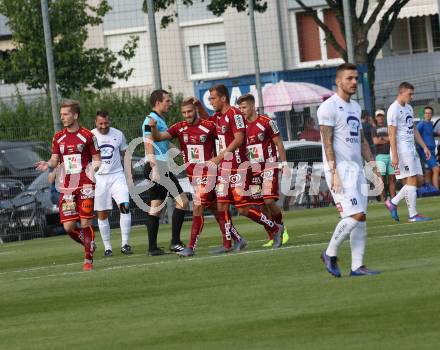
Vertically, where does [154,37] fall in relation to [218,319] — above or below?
above

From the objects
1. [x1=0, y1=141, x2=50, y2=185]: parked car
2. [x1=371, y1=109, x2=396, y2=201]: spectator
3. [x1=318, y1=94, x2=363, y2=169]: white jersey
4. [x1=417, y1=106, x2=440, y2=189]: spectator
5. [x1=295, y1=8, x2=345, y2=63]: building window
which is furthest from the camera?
[x1=295, y1=8, x2=345, y2=63]: building window

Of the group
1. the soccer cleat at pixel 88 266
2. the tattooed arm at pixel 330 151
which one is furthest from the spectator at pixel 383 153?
the tattooed arm at pixel 330 151

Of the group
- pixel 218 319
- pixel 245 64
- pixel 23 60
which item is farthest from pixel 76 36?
pixel 218 319

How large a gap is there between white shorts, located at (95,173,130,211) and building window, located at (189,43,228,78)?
109 feet

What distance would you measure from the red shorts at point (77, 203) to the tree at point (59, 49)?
84.1ft

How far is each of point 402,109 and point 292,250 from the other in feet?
15.8

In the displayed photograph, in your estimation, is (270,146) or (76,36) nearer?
(270,146)

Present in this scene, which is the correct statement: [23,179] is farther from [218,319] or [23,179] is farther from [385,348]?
[385,348]

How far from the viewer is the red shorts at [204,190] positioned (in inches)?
710

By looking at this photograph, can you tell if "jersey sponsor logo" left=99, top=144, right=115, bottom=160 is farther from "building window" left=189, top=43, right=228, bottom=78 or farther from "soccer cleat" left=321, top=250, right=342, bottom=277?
"building window" left=189, top=43, right=228, bottom=78

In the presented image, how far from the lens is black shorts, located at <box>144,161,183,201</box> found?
18.7 meters

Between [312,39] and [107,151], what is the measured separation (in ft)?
111

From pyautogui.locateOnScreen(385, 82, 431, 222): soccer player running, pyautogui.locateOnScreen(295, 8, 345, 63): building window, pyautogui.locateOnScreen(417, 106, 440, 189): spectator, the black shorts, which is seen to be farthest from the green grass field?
pyautogui.locateOnScreen(295, 8, 345, 63): building window

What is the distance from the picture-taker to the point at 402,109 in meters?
21.2
